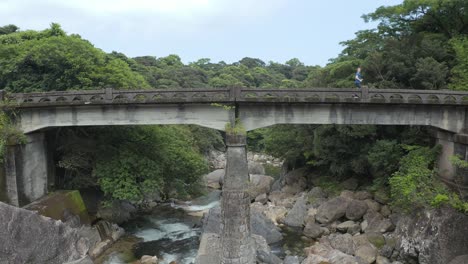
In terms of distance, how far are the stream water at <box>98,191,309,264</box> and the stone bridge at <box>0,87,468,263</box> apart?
6074 millimetres

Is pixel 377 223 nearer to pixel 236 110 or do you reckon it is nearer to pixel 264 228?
pixel 264 228

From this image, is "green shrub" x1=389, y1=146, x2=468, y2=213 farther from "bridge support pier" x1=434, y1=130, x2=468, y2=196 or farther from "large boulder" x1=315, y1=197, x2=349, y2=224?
"large boulder" x1=315, y1=197, x2=349, y2=224

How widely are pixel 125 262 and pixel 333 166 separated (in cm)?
1670

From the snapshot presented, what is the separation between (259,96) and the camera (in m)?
18.8

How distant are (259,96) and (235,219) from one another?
6307 millimetres

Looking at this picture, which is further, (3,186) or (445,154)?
(445,154)

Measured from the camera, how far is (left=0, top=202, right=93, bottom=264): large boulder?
15383mm

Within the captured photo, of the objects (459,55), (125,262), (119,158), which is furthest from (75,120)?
(459,55)

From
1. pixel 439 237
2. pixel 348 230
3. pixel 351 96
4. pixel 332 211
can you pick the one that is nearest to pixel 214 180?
pixel 332 211

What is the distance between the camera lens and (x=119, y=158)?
22.4m

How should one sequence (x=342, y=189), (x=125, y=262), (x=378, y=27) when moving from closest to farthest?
(x=125, y=262), (x=342, y=189), (x=378, y=27)

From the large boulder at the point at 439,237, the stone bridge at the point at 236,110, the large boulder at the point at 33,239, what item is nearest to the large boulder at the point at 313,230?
the large boulder at the point at 439,237

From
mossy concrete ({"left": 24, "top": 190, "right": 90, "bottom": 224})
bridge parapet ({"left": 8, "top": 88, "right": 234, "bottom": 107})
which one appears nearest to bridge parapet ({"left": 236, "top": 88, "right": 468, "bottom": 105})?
bridge parapet ({"left": 8, "top": 88, "right": 234, "bottom": 107})

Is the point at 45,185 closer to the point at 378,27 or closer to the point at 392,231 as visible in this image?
the point at 392,231
